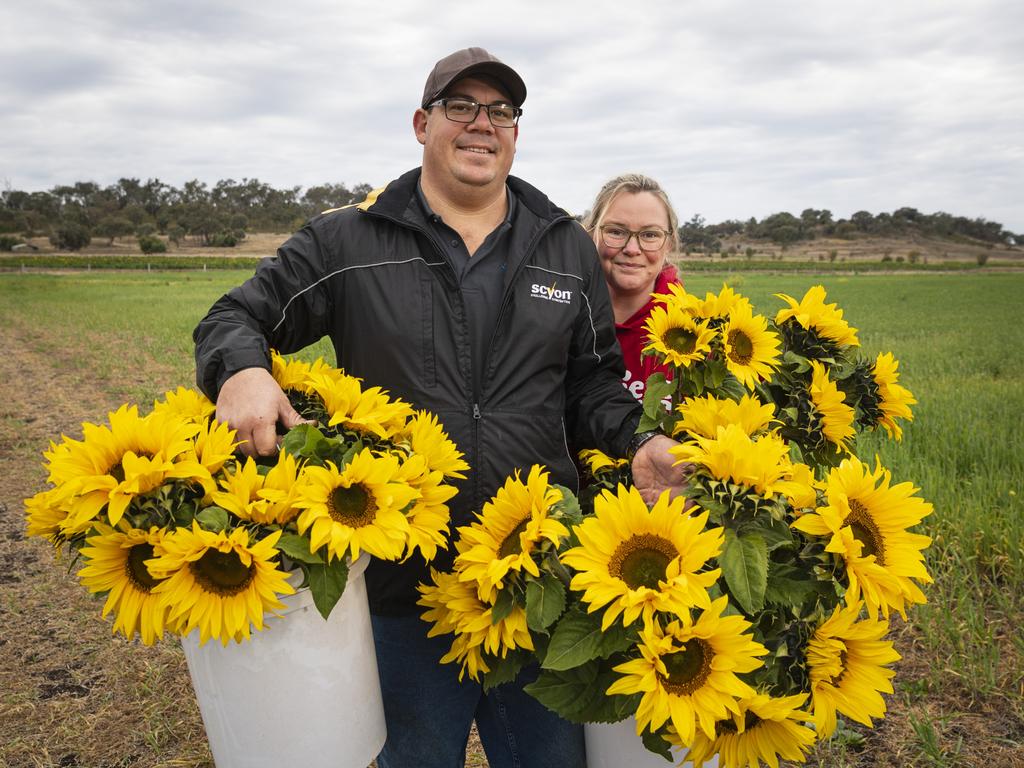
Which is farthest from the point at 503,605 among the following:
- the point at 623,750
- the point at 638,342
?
the point at 638,342

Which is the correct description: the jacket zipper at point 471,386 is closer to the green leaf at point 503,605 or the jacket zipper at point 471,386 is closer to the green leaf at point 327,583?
the green leaf at point 503,605

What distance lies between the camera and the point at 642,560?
4.75 ft

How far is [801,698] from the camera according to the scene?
1.43m

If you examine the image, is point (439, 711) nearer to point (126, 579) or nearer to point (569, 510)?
point (569, 510)

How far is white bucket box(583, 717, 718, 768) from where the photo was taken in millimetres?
1763

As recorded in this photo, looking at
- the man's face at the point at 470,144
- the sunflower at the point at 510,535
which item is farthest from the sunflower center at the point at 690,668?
the man's face at the point at 470,144

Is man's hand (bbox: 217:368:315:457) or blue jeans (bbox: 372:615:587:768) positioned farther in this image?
blue jeans (bbox: 372:615:587:768)

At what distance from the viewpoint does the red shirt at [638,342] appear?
2891 millimetres

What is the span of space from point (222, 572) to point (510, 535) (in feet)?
2.03

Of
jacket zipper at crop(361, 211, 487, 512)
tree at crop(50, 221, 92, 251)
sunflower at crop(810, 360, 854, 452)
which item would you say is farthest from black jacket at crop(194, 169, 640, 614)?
tree at crop(50, 221, 92, 251)

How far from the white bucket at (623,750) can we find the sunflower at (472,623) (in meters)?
0.41

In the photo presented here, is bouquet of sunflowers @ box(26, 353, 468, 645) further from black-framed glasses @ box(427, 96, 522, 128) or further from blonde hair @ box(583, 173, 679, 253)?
blonde hair @ box(583, 173, 679, 253)

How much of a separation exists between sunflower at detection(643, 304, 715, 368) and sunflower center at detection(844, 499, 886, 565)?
546 mm

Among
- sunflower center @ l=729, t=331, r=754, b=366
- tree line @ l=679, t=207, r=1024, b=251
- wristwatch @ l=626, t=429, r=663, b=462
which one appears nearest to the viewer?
sunflower center @ l=729, t=331, r=754, b=366
